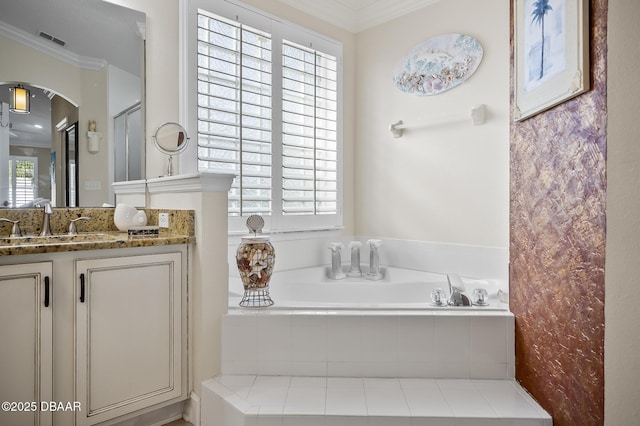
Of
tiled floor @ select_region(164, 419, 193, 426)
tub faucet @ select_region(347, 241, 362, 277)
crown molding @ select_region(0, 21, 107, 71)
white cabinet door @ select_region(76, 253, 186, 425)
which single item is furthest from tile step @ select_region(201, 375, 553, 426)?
crown molding @ select_region(0, 21, 107, 71)

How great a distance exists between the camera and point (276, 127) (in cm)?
290

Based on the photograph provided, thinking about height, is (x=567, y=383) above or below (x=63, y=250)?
below

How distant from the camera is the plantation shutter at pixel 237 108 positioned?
99.0 inches

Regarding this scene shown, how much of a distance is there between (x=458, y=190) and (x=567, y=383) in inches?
62.5

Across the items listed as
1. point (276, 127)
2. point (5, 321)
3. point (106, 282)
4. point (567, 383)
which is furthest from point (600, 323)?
point (276, 127)

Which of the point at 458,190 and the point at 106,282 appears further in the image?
the point at 458,190

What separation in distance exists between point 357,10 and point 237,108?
149 cm

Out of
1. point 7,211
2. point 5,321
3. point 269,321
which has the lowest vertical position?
point 269,321

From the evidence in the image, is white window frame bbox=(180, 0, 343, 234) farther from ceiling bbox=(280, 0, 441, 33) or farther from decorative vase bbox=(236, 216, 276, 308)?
decorative vase bbox=(236, 216, 276, 308)

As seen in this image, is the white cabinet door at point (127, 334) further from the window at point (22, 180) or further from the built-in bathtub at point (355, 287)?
the built-in bathtub at point (355, 287)

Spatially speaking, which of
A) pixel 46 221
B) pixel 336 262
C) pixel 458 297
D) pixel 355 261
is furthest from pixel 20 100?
pixel 458 297

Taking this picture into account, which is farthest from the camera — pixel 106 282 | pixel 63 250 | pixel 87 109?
pixel 87 109

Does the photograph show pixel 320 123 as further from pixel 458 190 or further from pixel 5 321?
pixel 5 321

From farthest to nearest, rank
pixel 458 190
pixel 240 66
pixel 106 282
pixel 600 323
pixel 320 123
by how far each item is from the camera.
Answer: pixel 320 123
pixel 458 190
pixel 240 66
pixel 106 282
pixel 600 323
